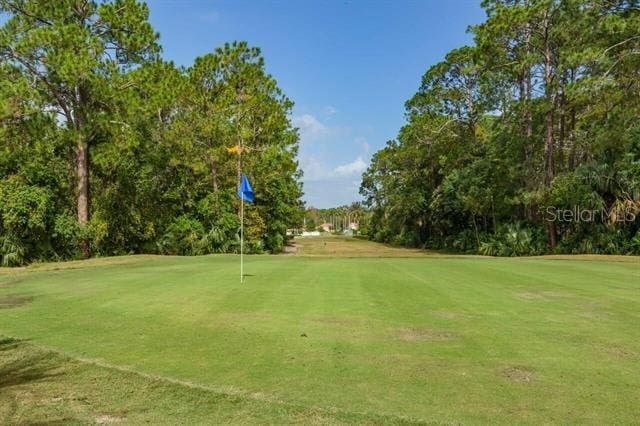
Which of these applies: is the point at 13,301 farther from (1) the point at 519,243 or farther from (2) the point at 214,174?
(1) the point at 519,243

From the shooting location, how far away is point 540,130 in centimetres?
3288

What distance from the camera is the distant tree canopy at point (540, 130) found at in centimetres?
2531

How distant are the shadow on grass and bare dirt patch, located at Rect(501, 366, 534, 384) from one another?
200 inches

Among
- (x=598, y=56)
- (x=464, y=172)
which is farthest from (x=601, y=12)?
(x=464, y=172)

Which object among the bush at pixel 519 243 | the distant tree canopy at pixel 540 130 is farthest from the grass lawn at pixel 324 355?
the bush at pixel 519 243

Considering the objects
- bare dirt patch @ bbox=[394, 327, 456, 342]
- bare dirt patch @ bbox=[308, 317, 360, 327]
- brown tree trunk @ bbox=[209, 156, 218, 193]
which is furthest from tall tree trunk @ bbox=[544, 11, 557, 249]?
bare dirt patch @ bbox=[394, 327, 456, 342]

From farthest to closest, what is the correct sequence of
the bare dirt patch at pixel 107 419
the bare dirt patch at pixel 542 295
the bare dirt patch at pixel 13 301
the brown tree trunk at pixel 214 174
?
the brown tree trunk at pixel 214 174
the bare dirt patch at pixel 13 301
the bare dirt patch at pixel 542 295
the bare dirt patch at pixel 107 419

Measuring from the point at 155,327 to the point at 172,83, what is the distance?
2344 cm

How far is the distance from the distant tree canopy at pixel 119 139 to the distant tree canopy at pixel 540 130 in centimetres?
1529

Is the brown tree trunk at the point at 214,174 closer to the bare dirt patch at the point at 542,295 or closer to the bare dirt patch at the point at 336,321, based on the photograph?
the bare dirt patch at the point at 542,295

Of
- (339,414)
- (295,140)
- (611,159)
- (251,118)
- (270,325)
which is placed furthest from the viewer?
(295,140)

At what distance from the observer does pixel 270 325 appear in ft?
26.2

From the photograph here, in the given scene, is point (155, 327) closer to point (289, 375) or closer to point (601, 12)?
point (289, 375)

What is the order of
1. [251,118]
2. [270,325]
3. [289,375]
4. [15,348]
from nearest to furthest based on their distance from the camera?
[289,375], [15,348], [270,325], [251,118]
